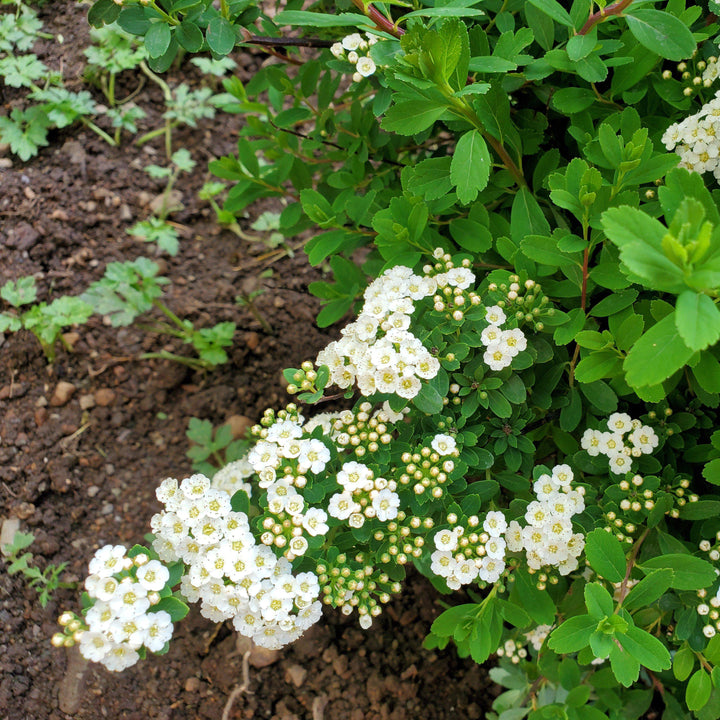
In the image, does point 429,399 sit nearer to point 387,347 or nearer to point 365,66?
point 387,347

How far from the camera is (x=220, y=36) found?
5.74ft

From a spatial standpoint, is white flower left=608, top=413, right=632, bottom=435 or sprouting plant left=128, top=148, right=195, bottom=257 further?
sprouting plant left=128, top=148, right=195, bottom=257

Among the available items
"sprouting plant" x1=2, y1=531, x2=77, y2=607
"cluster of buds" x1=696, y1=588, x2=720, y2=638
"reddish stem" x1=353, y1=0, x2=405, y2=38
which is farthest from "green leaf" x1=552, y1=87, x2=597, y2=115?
"sprouting plant" x1=2, y1=531, x2=77, y2=607

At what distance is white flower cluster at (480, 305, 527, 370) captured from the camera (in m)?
1.67

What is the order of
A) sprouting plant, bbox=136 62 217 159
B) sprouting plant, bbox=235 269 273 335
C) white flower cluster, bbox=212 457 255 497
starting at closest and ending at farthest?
white flower cluster, bbox=212 457 255 497 → sprouting plant, bbox=235 269 273 335 → sprouting plant, bbox=136 62 217 159

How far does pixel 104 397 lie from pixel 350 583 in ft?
5.51

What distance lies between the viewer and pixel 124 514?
8.77ft

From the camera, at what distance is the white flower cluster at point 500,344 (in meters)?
1.67

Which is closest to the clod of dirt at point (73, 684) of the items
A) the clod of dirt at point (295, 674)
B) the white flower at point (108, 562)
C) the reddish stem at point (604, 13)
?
the clod of dirt at point (295, 674)

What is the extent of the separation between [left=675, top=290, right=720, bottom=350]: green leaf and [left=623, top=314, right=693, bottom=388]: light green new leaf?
0.27 ft

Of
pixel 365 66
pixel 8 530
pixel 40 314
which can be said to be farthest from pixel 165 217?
pixel 365 66

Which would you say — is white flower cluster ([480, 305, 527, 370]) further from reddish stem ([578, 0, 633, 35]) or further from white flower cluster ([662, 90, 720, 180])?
reddish stem ([578, 0, 633, 35])

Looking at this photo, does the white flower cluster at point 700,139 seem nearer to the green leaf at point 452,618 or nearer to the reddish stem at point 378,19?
the reddish stem at point 378,19

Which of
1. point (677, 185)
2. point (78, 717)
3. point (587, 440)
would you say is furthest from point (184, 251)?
point (677, 185)
